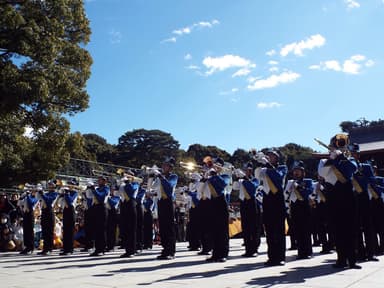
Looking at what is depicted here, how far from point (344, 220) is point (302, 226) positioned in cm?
235

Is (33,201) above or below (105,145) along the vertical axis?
below

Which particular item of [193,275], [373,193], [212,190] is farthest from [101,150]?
[193,275]

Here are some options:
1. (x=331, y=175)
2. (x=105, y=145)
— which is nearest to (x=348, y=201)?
(x=331, y=175)

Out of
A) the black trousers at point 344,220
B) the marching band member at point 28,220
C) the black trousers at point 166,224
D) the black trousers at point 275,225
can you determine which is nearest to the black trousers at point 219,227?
the black trousers at point 166,224

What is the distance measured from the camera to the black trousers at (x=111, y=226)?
42.1 feet

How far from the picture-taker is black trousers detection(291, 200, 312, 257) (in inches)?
357

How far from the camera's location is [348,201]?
700 centimetres

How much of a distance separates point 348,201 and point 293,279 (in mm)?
1884

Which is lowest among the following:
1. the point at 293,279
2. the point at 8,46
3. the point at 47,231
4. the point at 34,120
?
the point at 293,279

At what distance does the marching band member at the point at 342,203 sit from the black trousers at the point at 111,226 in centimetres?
746

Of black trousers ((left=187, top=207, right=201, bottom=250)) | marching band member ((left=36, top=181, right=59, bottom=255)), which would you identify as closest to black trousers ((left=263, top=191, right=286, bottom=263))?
black trousers ((left=187, top=207, right=201, bottom=250))

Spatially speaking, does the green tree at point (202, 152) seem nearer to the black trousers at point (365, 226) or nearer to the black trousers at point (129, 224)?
the black trousers at point (129, 224)

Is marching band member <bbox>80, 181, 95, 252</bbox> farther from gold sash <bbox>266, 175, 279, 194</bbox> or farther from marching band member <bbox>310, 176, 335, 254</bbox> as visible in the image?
marching band member <bbox>310, 176, 335, 254</bbox>

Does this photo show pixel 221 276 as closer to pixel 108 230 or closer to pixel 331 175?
pixel 331 175
